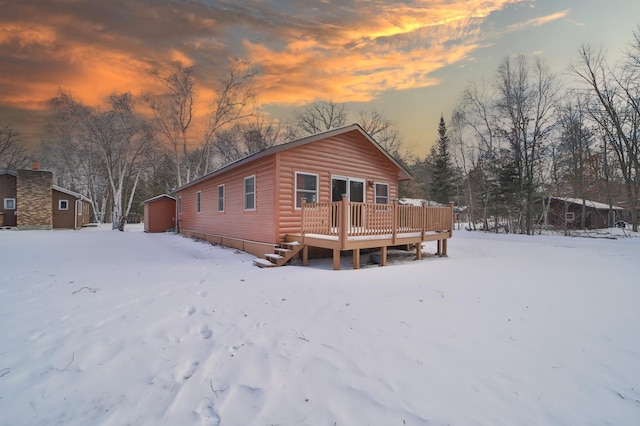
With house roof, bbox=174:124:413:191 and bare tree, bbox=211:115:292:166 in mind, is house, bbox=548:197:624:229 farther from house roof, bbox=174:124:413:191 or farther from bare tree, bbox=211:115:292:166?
bare tree, bbox=211:115:292:166

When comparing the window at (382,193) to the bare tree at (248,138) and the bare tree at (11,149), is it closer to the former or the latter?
the bare tree at (248,138)

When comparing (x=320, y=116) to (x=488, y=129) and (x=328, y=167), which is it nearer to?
(x=488, y=129)

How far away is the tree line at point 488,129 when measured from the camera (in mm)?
18219

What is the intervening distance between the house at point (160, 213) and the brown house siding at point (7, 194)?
8.27 meters

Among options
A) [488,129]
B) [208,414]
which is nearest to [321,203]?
[208,414]

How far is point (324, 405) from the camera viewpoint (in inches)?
84.8

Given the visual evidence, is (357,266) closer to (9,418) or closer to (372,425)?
(372,425)

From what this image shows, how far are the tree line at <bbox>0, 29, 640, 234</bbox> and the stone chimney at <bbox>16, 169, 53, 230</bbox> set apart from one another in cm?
400

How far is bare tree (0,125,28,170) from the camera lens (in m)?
27.5

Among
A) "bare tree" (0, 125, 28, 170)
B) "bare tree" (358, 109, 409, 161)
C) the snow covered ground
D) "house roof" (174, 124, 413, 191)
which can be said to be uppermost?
"bare tree" (358, 109, 409, 161)

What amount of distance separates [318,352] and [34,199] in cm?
2592

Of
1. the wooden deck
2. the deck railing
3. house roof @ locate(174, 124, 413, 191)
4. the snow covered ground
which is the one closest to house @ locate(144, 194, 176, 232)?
→ house roof @ locate(174, 124, 413, 191)

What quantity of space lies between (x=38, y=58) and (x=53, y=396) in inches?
602

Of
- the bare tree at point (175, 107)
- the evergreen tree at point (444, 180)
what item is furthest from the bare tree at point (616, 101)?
the bare tree at point (175, 107)
